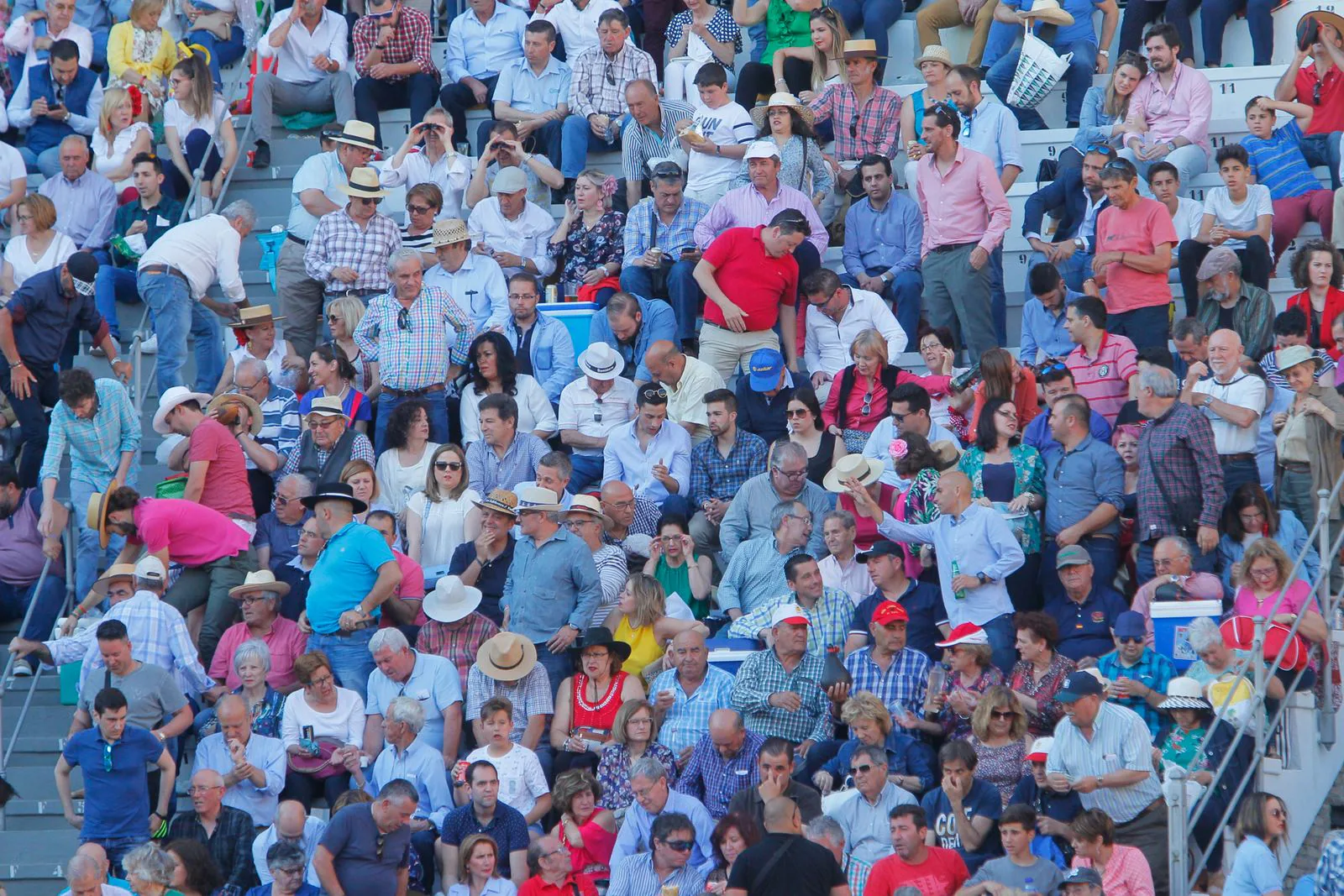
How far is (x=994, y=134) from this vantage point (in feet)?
48.5

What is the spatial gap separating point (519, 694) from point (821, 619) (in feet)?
5.45

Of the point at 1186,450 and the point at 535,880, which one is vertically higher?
the point at 1186,450

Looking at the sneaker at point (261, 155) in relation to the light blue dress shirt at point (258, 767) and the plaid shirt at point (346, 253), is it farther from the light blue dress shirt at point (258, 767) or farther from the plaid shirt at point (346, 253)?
the light blue dress shirt at point (258, 767)

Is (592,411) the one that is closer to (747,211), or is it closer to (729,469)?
(729,469)

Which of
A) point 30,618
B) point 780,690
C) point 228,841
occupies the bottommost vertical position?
point 30,618

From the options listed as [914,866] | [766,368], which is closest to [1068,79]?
[766,368]

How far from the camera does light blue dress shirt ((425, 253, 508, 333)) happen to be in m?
14.4

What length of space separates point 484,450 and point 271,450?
4.38ft

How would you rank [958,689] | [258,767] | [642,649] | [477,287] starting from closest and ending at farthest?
[958,689], [258,767], [642,649], [477,287]

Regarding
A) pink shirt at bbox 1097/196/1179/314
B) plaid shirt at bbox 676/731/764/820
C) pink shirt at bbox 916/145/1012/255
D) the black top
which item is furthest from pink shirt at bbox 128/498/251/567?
pink shirt at bbox 1097/196/1179/314

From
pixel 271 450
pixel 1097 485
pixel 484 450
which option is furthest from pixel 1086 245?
pixel 271 450

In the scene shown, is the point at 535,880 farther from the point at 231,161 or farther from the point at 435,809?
the point at 231,161

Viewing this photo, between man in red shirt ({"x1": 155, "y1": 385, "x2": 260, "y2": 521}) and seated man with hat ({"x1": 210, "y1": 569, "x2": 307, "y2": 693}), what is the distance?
0.81 meters

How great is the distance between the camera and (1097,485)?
1196 centimetres
